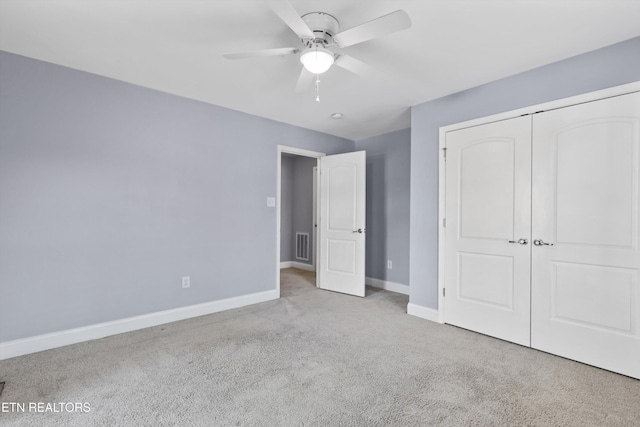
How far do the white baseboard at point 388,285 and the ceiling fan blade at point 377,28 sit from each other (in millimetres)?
3552

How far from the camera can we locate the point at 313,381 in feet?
6.84

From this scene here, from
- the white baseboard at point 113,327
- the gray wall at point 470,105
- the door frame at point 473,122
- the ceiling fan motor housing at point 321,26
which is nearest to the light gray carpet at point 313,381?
the white baseboard at point 113,327

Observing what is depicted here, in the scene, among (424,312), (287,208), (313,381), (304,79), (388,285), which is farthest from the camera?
(287,208)

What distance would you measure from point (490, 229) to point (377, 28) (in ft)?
6.99

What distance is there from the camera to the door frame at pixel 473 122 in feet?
7.41

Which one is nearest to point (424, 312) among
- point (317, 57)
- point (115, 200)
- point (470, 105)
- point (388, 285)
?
point (388, 285)

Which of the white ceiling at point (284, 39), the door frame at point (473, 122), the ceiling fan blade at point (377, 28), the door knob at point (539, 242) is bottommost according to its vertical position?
the door knob at point (539, 242)

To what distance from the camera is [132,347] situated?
2594 mm

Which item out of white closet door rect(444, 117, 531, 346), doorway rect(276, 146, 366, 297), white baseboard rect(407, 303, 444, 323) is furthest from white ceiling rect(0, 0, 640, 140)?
white baseboard rect(407, 303, 444, 323)

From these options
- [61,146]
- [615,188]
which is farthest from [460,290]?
[61,146]

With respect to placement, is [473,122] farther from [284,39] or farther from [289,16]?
[289,16]

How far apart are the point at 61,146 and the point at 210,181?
1.33 meters

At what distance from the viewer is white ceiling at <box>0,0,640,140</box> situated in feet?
6.11

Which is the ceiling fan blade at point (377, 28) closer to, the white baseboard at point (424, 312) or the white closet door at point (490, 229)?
the white closet door at point (490, 229)
